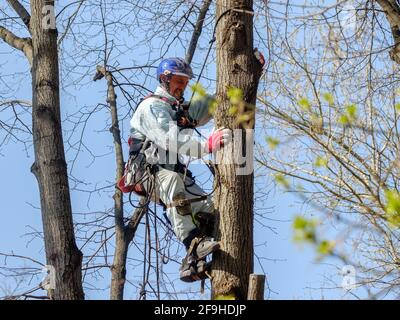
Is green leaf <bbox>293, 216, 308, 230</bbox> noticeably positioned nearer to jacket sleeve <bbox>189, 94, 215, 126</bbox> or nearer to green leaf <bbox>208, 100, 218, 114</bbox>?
green leaf <bbox>208, 100, 218, 114</bbox>

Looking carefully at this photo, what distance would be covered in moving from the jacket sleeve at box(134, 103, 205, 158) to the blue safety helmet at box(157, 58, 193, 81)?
1.31 feet

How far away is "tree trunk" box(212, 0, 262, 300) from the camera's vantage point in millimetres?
5812

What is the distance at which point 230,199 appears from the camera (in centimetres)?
591

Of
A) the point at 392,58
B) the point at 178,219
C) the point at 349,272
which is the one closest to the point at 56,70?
the point at 178,219

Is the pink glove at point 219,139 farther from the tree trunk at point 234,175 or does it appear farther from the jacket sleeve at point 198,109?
the jacket sleeve at point 198,109

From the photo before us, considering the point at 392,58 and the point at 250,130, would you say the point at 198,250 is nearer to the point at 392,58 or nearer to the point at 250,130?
the point at 250,130

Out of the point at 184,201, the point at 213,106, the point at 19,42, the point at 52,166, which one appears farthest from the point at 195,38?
the point at 213,106

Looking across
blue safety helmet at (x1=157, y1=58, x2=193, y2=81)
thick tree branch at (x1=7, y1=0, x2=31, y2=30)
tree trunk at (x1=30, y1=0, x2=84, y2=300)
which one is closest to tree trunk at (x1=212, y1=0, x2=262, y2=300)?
blue safety helmet at (x1=157, y1=58, x2=193, y2=81)

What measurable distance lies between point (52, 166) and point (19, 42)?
132cm

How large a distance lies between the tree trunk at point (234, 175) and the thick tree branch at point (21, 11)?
2.27 meters

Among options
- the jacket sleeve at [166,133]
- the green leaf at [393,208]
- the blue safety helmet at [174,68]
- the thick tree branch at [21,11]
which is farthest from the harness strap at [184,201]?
the green leaf at [393,208]

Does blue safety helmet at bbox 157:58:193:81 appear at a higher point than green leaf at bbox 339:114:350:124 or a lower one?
higher

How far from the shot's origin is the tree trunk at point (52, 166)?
663 cm
